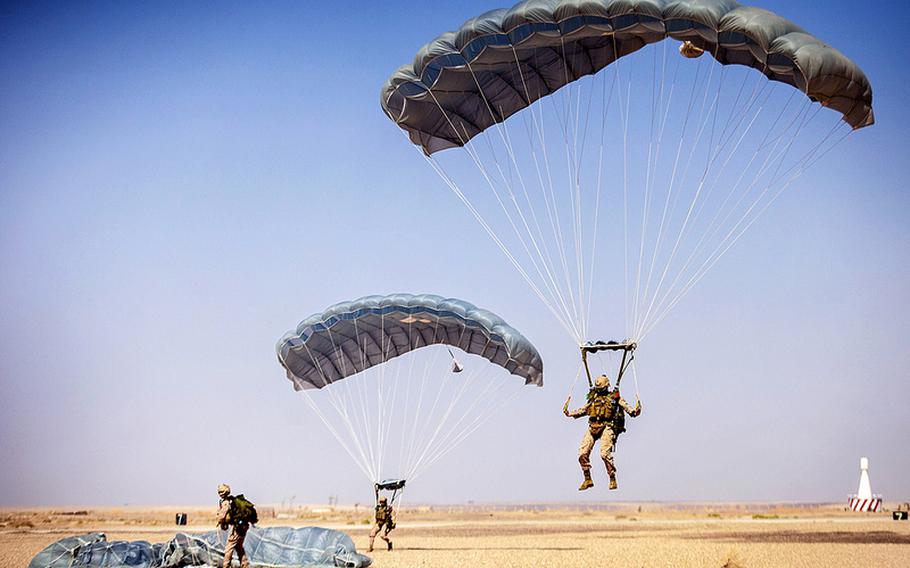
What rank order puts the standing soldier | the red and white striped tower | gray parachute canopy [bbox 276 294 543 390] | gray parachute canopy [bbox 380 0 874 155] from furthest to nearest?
1. the red and white striped tower
2. the standing soldier
3. gray parachute canopy [bbox 276 294 543 390]
4. gray parachute canopy [bbox 380 0 874 155]

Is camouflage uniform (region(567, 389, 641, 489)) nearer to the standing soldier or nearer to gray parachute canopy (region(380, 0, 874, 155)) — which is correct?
gray parachute canopy (region(380, 0, 874, 155))

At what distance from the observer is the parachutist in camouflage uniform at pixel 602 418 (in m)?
13.7

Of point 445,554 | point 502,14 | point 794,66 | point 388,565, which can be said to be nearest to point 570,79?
point 502,14

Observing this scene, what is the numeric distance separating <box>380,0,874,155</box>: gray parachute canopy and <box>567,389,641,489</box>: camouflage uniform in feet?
17.2

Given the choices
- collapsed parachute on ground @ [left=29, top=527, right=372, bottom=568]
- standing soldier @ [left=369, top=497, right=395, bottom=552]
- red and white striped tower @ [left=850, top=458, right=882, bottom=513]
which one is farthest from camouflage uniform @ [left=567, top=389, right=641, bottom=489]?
red and white striped tower @ [left=850, top=458, right=882, bottom=513]


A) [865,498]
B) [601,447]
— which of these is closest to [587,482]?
[601,447]

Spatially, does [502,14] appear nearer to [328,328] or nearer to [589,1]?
[589,1]

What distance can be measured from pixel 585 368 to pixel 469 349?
8.62 metres

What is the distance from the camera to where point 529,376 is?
2070 centimetres

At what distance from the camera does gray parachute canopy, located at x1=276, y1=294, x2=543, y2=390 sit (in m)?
20.4

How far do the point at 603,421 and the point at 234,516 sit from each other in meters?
5.89

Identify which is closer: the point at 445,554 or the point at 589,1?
the point at 589,1

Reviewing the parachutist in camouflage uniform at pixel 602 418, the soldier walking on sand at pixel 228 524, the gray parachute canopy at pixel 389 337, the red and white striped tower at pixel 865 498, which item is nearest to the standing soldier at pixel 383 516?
the gray parachute canopy at pixel 389 337

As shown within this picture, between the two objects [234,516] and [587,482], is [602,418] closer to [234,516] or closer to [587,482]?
[587,482]
